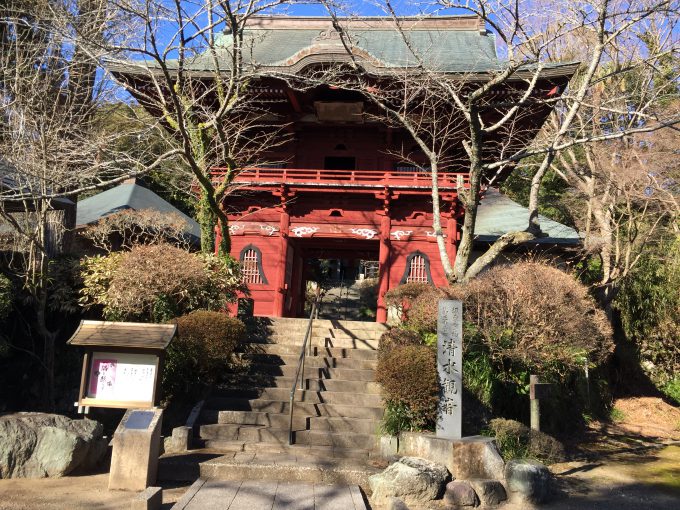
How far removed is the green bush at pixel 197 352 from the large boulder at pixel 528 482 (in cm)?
433

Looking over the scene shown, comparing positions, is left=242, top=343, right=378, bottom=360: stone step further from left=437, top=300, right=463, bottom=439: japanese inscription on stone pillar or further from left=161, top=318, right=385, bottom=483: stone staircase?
left=437, top=300, right=463, bottom=439: japanese inscription on stone pillar

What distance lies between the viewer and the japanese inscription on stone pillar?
6.98 metres

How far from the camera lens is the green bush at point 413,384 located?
23.5ft

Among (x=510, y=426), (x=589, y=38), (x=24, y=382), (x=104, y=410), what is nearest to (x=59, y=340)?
(x=24, y=382)

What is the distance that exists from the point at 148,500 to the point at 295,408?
11.1 feet

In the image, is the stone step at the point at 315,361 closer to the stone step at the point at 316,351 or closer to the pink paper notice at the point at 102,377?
the stone step at the point at 316,351

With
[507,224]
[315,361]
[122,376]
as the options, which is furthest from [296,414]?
[507,224]

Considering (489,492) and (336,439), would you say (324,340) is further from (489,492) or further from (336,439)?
(489,492)

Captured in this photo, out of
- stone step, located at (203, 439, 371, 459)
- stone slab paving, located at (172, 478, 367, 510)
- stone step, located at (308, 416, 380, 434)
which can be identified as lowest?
stone slab paving, located at (172, 478, 367, 510)

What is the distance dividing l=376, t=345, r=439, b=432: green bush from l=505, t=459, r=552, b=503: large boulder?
122 centimetres

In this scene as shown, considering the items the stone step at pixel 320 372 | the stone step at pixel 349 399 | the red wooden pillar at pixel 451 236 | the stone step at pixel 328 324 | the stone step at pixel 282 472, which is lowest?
the stone step at pixel 282 472

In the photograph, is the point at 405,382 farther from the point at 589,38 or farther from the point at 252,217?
the point at 589,38

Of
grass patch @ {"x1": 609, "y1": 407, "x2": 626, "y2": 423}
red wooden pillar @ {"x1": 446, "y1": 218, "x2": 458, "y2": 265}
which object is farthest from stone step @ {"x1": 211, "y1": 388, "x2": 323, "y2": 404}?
grass patch @ {"x1": 609, "y1": 407, "x2": 626, "y2": 423}

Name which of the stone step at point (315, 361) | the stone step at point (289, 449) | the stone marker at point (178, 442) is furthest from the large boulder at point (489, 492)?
the stone marker at point (178, 442)
